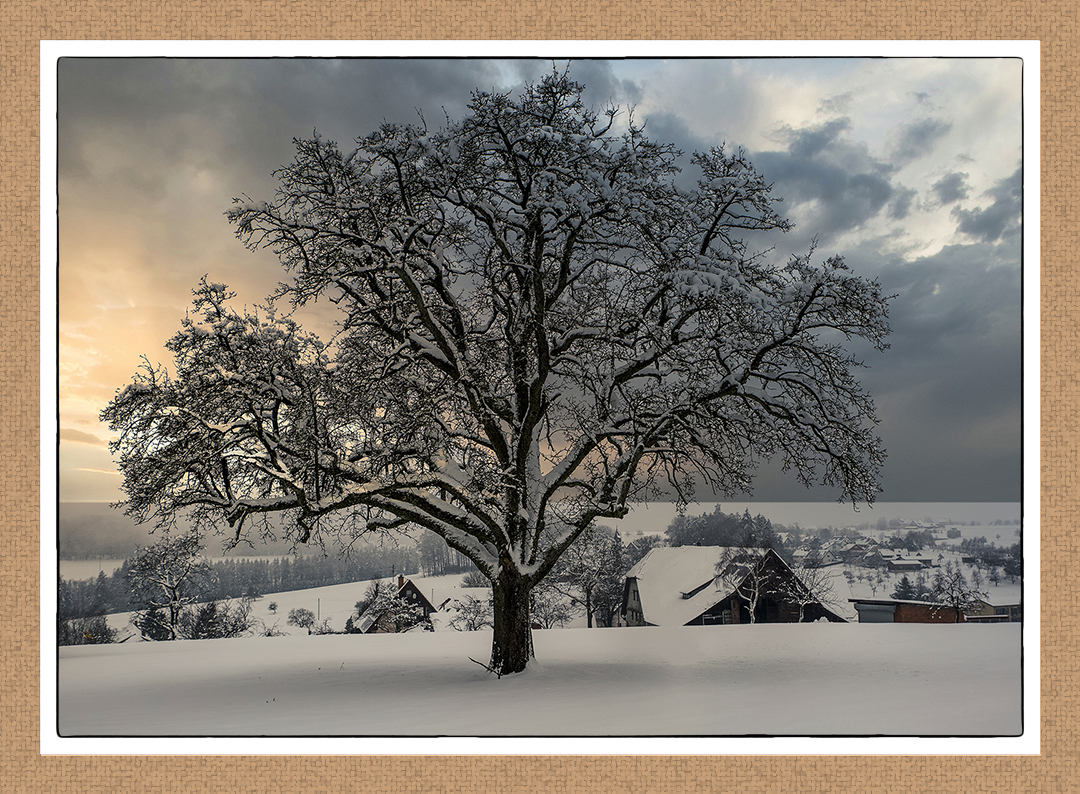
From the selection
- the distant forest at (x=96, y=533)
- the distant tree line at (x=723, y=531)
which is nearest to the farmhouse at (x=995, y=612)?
the distant tree line at (x=723, y=531)

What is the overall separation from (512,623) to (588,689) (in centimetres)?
184

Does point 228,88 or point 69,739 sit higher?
point 228,88

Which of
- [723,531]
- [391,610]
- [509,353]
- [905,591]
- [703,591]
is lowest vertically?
[391,610]

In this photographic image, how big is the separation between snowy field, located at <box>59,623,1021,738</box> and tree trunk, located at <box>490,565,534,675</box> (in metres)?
0.31

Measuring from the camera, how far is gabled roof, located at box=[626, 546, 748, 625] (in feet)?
74.8

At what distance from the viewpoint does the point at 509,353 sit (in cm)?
1011

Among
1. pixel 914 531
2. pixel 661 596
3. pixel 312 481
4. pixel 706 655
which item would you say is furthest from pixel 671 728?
pixel 661 596

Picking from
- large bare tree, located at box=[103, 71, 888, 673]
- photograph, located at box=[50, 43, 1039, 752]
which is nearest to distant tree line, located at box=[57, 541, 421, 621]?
photograph, located at box=[50, 43, 1039, 752]

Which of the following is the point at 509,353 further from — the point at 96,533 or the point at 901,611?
the point at 901,611

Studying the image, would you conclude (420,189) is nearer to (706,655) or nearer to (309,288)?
(309,288)

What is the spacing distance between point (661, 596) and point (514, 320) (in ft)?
53.2

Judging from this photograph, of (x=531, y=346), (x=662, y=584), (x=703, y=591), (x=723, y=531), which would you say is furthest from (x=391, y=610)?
(x=531, y=346)

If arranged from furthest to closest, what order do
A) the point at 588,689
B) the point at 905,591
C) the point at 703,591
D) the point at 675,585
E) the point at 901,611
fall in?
1. the point at 703,591
2. the point at 675,585
3. the point at 901,611
4. the point at 905,591
5. the point at 588,689

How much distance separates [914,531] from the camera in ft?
38.2
